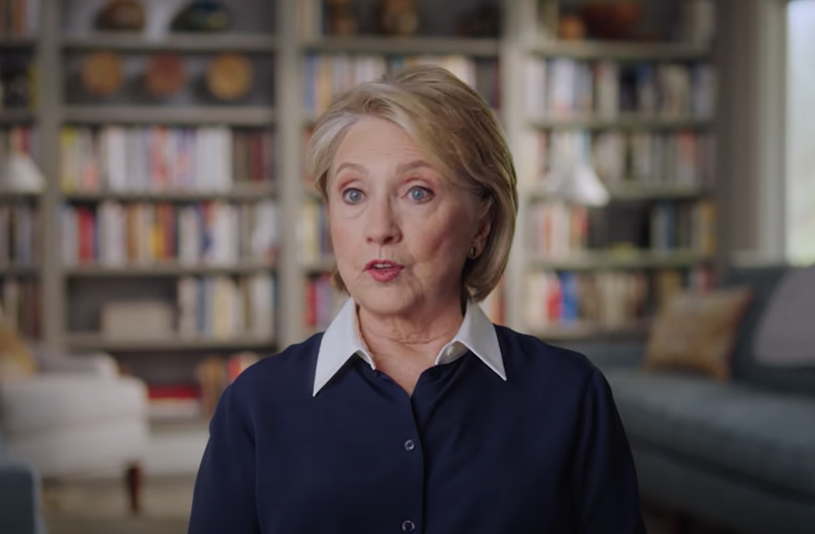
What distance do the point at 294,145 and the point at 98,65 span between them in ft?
3.35

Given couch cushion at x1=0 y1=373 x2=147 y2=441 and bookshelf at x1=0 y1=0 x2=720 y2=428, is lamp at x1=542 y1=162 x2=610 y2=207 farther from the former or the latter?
couch cushion at x1=0 y1=373 x2=147 y2=441

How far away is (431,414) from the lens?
3.26 ft

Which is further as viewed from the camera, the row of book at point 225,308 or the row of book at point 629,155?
the row of book at point 629,155

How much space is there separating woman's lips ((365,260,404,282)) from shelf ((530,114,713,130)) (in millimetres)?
4701

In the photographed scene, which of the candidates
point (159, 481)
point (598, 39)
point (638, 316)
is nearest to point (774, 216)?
point (638, 316)

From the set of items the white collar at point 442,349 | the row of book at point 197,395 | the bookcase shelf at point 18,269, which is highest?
the white collar at point 442,349

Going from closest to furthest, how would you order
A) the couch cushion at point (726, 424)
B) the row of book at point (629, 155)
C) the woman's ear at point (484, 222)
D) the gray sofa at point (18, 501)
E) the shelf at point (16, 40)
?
the woman's ear at point (484, 222), the gray sofa at point (18, 501), the couch cushion at point (726, 424), the shelf at point (16, 40), the row of book at point (629, 155)

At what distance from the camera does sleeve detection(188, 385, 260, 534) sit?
99cm

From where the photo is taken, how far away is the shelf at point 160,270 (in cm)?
530

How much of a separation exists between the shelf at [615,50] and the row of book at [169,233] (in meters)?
1.58

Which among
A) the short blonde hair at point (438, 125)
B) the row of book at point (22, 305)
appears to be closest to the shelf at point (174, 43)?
the row of book at point (22, 305)

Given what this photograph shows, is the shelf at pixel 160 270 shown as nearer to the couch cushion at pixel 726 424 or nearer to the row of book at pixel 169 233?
the row of book at pixel 169 233

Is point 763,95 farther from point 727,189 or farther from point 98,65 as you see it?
Result: point 98,65

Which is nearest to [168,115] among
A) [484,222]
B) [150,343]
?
[150,343]
